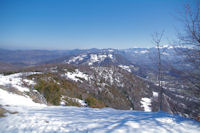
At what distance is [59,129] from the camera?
4234 mm

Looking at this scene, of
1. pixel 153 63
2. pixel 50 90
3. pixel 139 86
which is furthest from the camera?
pixel 139 86

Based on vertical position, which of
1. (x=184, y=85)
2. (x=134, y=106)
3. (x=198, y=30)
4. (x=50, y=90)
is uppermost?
(x=198, y=30)

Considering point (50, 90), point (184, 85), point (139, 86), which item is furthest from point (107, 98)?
point (184, 85)

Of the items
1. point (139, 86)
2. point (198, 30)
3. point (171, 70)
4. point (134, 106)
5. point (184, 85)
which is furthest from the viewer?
point (139, 86)

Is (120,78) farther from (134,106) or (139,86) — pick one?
(134,106)

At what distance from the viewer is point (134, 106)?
6625 centimetres

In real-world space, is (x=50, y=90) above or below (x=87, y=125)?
below

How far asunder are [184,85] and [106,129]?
5.40 m

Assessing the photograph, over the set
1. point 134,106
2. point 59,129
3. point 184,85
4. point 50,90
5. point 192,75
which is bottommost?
point 134,106

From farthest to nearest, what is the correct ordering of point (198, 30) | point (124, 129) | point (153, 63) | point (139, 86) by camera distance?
point (139, 86), point (153, 63), point (198, 30), point (124, 129)

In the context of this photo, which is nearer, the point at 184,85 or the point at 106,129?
the point at 106,129

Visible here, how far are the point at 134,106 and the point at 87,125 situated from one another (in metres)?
69.8

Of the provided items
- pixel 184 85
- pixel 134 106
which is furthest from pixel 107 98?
pixel 184 85

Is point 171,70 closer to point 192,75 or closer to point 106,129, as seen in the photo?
point 192,75
